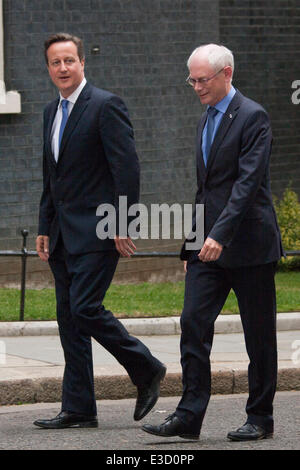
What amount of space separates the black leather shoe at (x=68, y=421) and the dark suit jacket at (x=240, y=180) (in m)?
1.08

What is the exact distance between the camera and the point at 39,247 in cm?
638

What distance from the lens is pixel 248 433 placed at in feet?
19.2

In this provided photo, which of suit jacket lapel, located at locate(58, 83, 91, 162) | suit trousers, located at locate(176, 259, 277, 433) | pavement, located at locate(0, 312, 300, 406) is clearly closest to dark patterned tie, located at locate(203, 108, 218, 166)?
suit trousers, located at locate(176, 259, 277, 433)

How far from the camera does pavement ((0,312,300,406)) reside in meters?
7.19

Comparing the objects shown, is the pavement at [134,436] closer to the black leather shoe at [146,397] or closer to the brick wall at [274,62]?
the black leather shoe at [146,397]

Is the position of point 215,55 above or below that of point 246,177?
above

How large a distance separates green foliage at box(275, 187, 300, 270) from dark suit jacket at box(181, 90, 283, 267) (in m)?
8.52

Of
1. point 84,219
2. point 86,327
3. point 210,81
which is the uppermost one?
point 210,81

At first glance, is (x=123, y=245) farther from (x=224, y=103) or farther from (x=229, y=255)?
(x=224, y=103)

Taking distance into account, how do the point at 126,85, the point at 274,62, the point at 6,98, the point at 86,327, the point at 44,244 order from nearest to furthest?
1. the point at 86,327
2. the point at 44,244
3. the point at 6,98
4. the point at 126,85
5. the point at 274,62

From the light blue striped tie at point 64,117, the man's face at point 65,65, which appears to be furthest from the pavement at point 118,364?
the man's face at point 65,65

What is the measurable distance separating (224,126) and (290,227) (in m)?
8.81

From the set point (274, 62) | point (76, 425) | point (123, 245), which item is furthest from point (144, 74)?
point (76, 425)

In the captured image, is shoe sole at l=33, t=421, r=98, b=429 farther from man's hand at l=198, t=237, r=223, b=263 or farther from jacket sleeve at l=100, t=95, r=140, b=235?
man's hand at l=198, t=237, r=223, b=263
